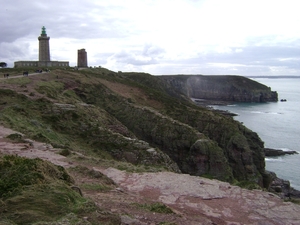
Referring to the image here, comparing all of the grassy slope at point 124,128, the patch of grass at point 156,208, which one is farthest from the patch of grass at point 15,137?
the patch of grass at point 156,208

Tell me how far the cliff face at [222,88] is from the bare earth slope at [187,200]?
131m

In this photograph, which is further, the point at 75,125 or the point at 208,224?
the point at 75,125

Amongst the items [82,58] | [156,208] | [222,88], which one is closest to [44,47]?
[82,58]

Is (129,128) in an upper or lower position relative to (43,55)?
lower

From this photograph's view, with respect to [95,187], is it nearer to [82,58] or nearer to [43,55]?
[43,55]

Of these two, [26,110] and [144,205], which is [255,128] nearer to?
[26,110]

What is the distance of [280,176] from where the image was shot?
4112 centimetres

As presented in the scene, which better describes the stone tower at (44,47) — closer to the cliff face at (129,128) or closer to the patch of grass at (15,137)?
the cliff face at (129,128)

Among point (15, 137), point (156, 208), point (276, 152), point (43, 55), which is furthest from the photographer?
point (43, 55)

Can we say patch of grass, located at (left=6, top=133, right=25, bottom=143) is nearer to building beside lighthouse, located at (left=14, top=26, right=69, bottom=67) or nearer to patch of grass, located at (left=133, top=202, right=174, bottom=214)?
patch of grass, located at (left=133, top=202, right=174, bottom=214)

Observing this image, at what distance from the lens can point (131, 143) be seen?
66.9 feet

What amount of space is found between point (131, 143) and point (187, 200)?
34.4 feet

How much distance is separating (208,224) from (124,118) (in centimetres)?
2546

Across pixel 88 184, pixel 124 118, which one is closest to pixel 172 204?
pixel 88 184
